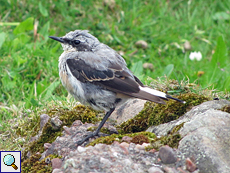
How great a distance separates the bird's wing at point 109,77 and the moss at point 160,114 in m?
0.48

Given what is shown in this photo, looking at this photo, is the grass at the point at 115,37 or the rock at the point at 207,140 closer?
the rock at the point at 207,140

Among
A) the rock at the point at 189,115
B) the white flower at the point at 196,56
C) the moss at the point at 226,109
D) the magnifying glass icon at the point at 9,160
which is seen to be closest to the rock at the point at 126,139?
the rock at the point at 189,115

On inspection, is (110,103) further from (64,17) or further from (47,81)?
(64,17)

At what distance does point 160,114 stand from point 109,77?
0.89m

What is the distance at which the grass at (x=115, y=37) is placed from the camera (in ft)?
22.1

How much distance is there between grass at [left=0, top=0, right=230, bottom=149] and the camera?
673 centimetres

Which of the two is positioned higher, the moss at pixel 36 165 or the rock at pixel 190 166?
the rock at pixel 190 166

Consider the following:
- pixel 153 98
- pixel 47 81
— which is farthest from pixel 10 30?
pixel 153 98

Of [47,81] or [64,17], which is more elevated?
[64,17]

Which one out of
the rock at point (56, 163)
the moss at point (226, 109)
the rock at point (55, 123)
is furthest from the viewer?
the rock at point (55, 123)

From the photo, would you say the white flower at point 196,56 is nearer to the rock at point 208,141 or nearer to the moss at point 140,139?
the rock at point 208,141

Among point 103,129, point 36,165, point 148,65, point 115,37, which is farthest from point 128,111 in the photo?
point 115,37

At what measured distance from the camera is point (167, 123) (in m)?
4.60

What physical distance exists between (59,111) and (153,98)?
1.77m
